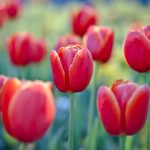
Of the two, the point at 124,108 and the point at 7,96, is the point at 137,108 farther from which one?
the point at 7,96

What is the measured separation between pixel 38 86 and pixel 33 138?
137 mm

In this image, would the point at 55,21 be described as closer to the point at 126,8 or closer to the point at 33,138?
the point at 126,8

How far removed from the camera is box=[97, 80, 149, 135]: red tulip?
1435mm

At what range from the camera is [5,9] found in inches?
148

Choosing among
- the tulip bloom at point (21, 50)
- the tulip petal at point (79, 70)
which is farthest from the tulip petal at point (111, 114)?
the tulip bloom at point (21, 50)

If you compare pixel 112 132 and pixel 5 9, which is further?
pixel 5 9

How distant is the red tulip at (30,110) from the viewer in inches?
49.8

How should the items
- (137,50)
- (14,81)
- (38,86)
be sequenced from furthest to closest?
(137,50)
(14,81)
(38,86)

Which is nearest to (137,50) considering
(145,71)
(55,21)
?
(145,71)

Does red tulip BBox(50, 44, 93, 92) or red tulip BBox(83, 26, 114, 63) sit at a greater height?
red tulip BBox(50, 44, 93, 92)

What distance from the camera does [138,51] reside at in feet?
5.66

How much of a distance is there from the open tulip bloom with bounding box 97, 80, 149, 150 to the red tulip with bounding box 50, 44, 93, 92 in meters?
0.11

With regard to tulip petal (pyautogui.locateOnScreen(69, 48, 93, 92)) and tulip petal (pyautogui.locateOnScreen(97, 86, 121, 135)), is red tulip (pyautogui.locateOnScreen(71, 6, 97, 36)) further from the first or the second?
tulip petal (pyautogui.locateOnScreen(97, 86, 121, 135))

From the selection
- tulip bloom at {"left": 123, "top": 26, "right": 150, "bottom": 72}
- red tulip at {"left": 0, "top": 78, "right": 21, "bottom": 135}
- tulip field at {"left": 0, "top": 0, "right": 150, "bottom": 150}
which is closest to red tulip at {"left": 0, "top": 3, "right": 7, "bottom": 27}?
tulip field at {"left": 0, "top": 0, "right": 150, "bottom": 150}
